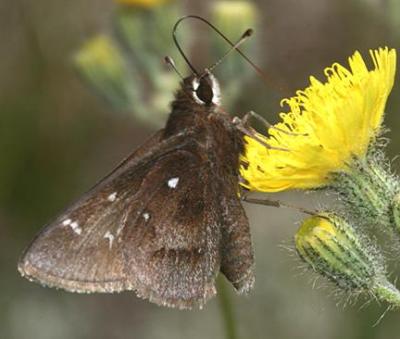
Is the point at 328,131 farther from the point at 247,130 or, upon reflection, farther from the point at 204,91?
the point at 204,91

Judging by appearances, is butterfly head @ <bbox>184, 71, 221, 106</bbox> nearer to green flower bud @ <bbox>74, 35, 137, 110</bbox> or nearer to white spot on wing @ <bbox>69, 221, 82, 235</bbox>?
white spot on wing @ <bbox>69, 221, 82, 235</bbox>

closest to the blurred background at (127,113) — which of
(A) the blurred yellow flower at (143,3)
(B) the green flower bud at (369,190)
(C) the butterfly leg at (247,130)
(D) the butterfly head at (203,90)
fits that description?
(A) the blurred yellow flower at (143,3)

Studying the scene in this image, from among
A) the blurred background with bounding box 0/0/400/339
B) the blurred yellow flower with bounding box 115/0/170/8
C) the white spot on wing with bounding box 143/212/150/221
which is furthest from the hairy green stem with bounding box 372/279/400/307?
the blurred yellow flower with bounding box 115/0/170/8

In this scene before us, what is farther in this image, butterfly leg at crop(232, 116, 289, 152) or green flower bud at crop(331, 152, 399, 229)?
butterfly leg at crop(232, 116, 289, 152)

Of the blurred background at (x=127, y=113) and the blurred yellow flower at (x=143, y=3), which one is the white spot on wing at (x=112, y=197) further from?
the blurred yellow flower at (x=143, y=3)

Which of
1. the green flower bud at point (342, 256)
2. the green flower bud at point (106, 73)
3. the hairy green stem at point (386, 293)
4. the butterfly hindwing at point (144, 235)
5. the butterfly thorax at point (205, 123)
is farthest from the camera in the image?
the green flower bud at point (106, 73)

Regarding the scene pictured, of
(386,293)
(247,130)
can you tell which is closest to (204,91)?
(247,130)
